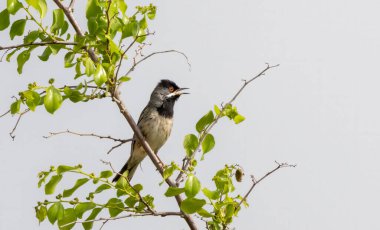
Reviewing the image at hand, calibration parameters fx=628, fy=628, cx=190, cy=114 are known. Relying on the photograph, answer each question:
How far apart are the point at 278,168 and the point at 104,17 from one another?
57.0 inches

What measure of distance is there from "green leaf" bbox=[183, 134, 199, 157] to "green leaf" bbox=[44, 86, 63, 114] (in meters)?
0.83

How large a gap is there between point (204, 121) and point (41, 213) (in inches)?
44.3

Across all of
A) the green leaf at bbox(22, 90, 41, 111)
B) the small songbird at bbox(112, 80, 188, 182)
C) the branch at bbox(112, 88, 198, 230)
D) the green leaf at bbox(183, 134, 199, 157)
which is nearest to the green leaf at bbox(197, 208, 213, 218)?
the branch at bbox(112, 88, 198, 230)

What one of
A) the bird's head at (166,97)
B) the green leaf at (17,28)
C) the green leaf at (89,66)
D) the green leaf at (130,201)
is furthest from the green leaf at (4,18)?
the bird's head at (166,97)

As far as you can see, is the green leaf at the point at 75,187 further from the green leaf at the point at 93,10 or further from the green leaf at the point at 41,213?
the green leaf at the point at 93,10

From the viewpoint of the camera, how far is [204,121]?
3920mm

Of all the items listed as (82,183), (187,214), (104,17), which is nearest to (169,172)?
(187,214)

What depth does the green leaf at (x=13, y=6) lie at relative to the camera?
363 cm

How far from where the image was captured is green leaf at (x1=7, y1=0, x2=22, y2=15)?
11.9ft

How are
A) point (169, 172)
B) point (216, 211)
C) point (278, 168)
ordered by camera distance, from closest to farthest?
point (169, 172) < point (216, 211) < point (278, 168)

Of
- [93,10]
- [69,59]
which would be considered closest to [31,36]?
[69,59]

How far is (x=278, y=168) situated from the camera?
3963 mm

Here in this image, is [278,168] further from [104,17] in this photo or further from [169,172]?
[104,17]

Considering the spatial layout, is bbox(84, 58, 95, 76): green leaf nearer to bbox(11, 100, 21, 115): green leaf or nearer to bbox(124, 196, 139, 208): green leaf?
bbox(11, 100, 21, 115): green leaf
